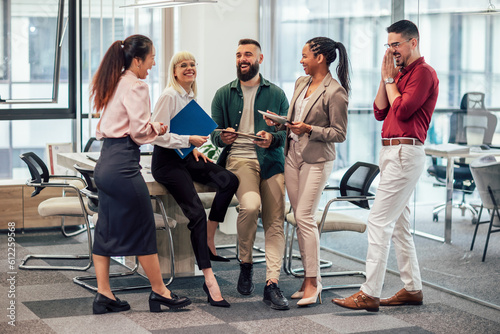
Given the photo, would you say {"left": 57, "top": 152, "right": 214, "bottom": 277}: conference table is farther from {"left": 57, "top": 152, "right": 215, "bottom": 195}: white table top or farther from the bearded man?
the bearded man

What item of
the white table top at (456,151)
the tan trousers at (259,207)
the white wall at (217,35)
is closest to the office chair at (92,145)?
the white wall at (217,35)

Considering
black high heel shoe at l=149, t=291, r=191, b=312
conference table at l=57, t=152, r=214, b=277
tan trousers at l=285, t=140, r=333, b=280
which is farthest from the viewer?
conference table at l=57, t=152, r=214, b=277

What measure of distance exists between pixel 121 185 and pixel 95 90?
23.4 inches

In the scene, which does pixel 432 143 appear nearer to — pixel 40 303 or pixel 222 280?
pixel 222 280

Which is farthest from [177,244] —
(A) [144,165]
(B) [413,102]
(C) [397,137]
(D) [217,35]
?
(D) [217,35]

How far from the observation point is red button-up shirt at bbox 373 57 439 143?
14.6 ft

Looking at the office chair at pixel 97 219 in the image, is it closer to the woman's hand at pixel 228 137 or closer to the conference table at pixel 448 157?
the woman's hand at pixel 228 137

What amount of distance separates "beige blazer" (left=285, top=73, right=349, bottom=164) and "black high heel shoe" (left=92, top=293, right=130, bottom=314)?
1483 mm

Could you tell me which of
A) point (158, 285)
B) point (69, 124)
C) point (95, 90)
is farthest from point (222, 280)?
point (69, 124)

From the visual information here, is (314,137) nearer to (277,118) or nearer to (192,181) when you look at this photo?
(277,118)

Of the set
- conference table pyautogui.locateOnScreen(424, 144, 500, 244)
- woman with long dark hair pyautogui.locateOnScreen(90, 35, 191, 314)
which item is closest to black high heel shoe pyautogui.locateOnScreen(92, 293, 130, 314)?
woman with long dark hair pyautogui.locateOnScreen(90, 35, 191, 314)

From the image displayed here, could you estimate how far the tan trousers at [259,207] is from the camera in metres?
4.89

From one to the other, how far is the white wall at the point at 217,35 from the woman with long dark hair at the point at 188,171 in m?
2.36

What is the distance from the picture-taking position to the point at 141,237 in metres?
4.47
